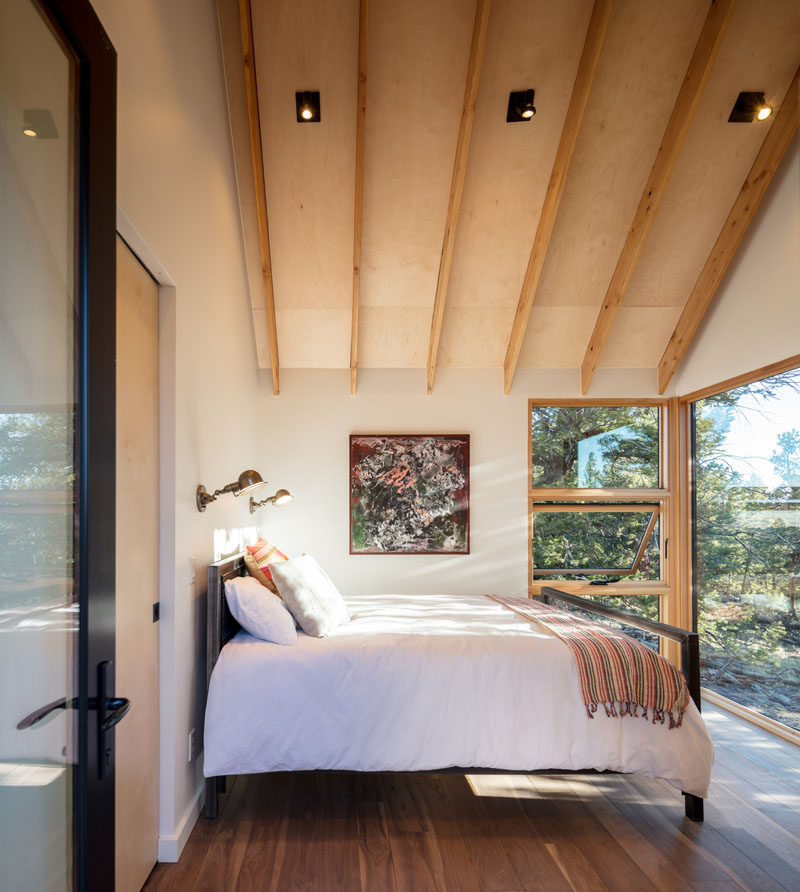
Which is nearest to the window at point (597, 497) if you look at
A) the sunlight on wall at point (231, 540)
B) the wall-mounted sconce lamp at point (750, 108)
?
the wall-mounted sconce lamp at point (750, 108)

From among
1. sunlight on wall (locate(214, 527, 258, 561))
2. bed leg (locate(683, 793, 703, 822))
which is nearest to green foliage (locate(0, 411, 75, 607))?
sunlight on wall (locate(214, 527, 258, 561))

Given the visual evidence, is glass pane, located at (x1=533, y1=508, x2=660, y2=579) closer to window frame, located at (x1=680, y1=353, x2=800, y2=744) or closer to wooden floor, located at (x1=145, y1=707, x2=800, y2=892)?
window frame, located at (x1=680, y1=353, x2=800, y2=744)

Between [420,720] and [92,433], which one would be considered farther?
[420,720]

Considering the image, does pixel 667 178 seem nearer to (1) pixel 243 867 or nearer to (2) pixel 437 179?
(2) pixel 437 179

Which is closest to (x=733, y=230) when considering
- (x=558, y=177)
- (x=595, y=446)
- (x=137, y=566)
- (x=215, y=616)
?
(x=558, y=177)

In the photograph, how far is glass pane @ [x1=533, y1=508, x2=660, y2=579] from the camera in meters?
4.77

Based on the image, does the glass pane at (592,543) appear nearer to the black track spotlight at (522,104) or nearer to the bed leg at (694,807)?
the bed leg at (694,807)

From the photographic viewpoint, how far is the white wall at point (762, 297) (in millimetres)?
3480

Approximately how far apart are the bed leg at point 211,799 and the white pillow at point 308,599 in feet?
2.32

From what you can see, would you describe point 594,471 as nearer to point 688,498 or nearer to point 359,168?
point 688,498

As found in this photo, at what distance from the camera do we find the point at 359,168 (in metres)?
3.52

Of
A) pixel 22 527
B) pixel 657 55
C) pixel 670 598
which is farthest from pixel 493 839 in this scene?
pixel 657 55

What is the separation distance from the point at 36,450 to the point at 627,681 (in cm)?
242

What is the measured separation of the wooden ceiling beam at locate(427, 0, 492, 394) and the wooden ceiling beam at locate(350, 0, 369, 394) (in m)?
0.53
